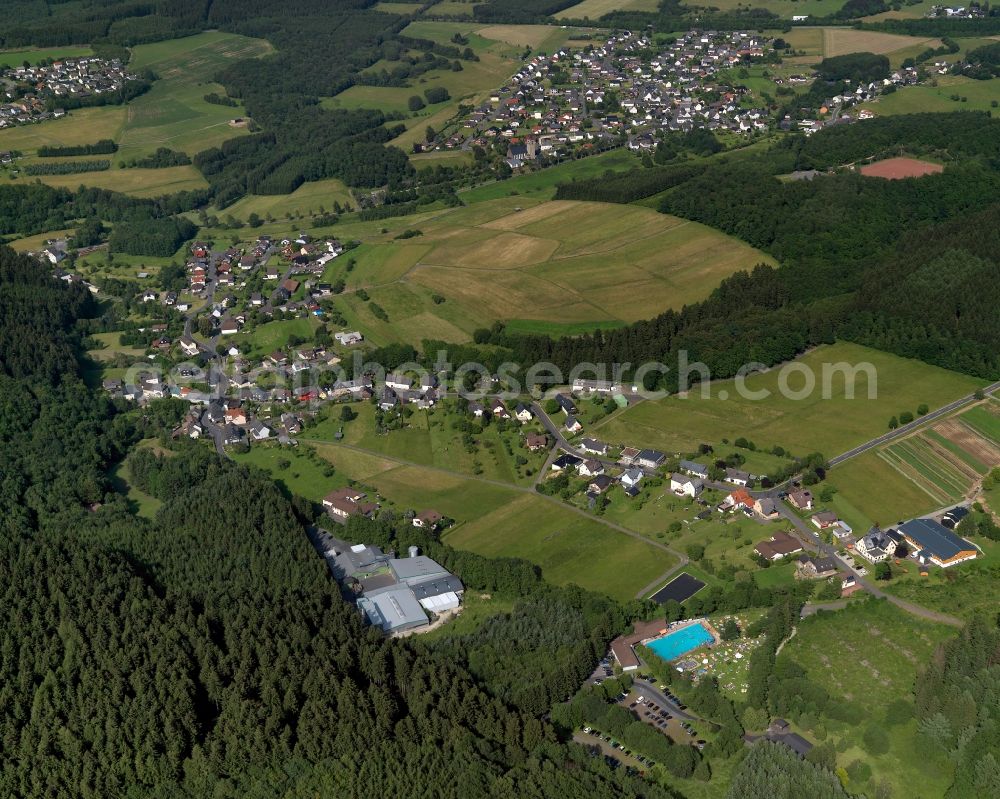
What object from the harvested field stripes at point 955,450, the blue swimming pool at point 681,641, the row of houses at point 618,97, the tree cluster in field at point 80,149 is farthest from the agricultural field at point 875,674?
the tree cluster in field at point 80,149

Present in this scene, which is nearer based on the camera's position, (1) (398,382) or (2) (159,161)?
(1) (398,382)

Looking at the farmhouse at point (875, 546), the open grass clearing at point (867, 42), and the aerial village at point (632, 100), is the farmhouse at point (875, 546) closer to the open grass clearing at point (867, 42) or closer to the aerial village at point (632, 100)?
the aerial village at point (632, 100)

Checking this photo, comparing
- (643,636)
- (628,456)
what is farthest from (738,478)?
(643,636)

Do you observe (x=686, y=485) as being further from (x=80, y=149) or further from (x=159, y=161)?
(x=80, y=149)

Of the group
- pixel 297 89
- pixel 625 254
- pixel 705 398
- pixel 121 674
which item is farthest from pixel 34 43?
pixel 121 674

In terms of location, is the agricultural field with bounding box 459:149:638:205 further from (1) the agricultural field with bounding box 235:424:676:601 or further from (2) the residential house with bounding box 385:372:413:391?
→ (1) the agricultural field with bounding box 235:424:676:601

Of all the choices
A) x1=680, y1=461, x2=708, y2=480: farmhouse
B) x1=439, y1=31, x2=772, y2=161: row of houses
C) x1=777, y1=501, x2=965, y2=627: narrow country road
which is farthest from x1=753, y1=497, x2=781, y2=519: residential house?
x1=439, y1=31, x2=772, y2=161: row of houses
